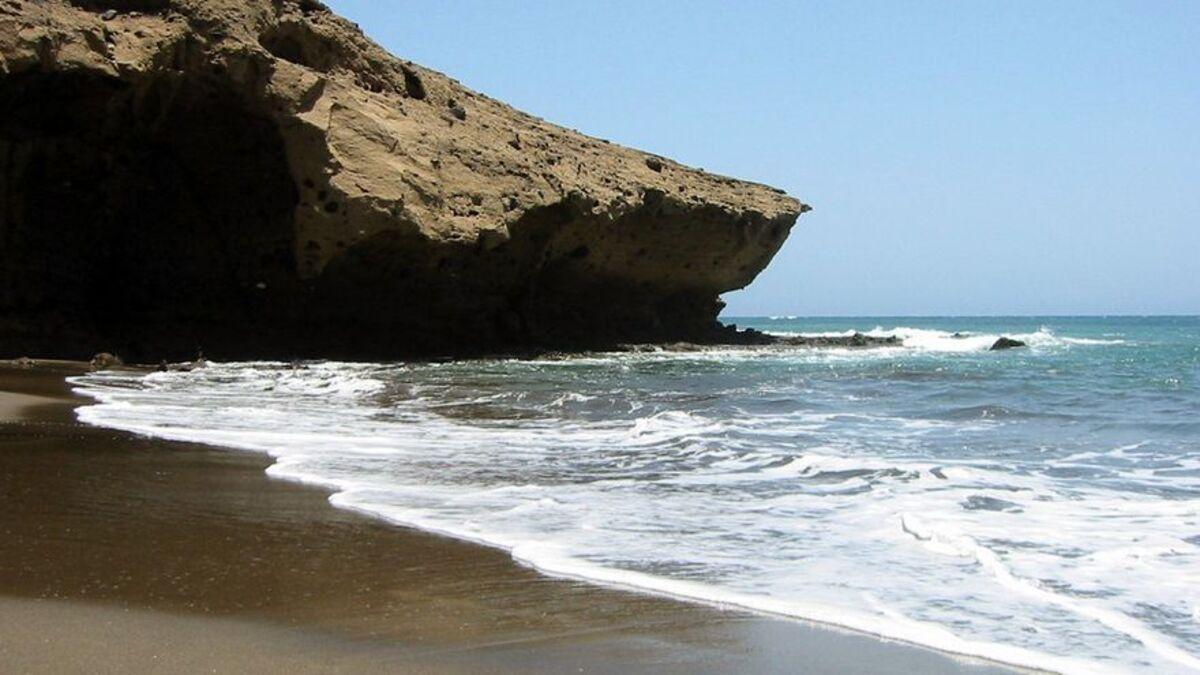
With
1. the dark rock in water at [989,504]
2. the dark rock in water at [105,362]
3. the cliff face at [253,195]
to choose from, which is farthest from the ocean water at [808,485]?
the cliff face at [253,195]

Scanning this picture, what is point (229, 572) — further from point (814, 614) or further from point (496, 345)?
point (496, 345)

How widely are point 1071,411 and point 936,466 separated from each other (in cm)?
620

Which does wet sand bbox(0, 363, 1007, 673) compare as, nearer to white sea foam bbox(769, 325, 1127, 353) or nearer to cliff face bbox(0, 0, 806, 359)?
cliff face bbox(0, 0, 806, 359)

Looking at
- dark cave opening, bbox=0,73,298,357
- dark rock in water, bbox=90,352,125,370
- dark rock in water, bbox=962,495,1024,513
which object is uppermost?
dark cave opening, bbox=0,73,298,357

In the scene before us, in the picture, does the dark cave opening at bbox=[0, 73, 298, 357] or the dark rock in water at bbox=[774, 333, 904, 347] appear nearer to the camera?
the dark cave opening at bbox=[0, 73, 298, 357]

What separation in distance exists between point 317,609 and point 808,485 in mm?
4614

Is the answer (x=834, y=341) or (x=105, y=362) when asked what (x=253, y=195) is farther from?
(x=834, y=341)

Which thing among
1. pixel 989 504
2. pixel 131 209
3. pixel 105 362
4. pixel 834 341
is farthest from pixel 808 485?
pixel 834 341

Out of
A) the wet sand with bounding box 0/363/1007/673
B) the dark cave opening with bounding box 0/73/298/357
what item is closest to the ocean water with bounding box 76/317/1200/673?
the wet sand with bounding box 0/363/1007/673

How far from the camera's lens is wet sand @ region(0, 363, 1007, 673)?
3.68m

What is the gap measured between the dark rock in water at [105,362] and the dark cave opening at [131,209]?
969mm

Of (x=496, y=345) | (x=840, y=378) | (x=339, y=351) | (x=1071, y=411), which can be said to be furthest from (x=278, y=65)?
(x=1071, y=411)

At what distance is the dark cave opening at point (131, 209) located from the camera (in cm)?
2036

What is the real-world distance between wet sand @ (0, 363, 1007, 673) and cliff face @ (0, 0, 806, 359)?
1607 cm
